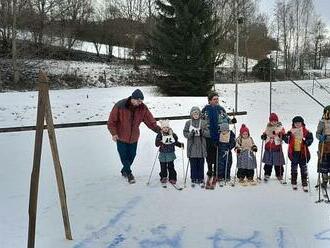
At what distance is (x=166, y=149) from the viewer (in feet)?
26.0

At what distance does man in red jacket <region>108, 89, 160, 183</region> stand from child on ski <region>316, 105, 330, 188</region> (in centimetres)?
270

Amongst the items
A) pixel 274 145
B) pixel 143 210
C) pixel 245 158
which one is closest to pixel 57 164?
pixel 143 210

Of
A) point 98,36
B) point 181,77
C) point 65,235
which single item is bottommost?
point 65,235

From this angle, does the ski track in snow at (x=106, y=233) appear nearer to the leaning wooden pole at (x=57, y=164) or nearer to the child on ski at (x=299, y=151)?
the leaning wooden pole at (x=57, y=164)

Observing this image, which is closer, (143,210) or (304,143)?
(143,210)

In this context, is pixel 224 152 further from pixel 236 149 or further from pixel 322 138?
pixel 322 138

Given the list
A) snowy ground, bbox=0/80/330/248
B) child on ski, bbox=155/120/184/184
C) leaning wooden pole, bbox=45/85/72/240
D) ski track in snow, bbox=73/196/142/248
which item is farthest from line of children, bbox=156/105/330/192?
leaning wooden pole, bbox=45/85/72/240

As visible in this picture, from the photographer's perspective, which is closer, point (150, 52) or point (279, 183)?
point (279, 183)

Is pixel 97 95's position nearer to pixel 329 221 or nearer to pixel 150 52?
pixel 150 52

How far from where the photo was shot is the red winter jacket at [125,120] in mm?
8188

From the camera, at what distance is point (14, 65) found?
1066 inches

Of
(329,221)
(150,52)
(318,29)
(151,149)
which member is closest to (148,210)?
(329,221)

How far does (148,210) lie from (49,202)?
4.94ft

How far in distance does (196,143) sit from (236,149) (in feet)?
2.34
